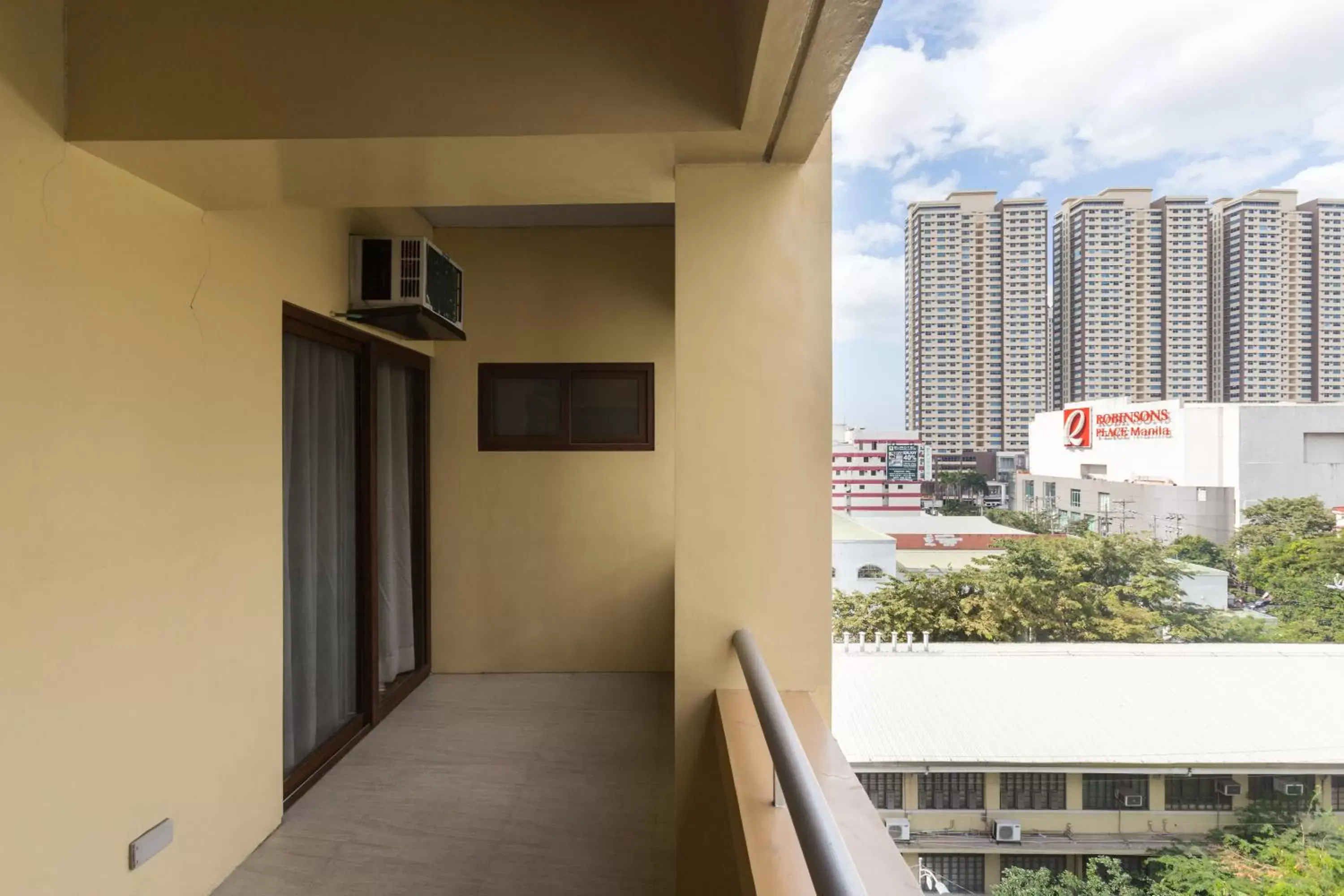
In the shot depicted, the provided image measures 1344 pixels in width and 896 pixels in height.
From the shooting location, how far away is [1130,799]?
2.18 meters

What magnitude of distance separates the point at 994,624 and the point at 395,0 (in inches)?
98.9

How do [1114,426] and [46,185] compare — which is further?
[1114,426]

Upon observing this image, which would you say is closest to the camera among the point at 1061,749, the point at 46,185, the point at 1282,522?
the point at 46,185

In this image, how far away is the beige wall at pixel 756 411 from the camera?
1.64 meters

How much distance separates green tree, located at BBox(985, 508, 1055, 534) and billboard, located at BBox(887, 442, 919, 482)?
0.35 meters

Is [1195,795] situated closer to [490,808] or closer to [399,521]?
[490,808]

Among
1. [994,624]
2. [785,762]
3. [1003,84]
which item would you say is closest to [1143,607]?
[994,624]

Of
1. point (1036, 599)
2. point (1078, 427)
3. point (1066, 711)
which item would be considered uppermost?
point (1078, 427)

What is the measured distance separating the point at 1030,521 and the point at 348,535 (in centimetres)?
294

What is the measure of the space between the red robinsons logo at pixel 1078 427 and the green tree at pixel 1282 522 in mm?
430

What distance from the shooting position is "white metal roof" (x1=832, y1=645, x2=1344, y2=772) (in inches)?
77.4

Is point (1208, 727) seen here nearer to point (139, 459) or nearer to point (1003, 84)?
point (1003, 84)

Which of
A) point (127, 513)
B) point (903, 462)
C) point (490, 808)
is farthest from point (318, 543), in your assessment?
point (903, 462)

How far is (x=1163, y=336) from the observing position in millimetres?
1872
